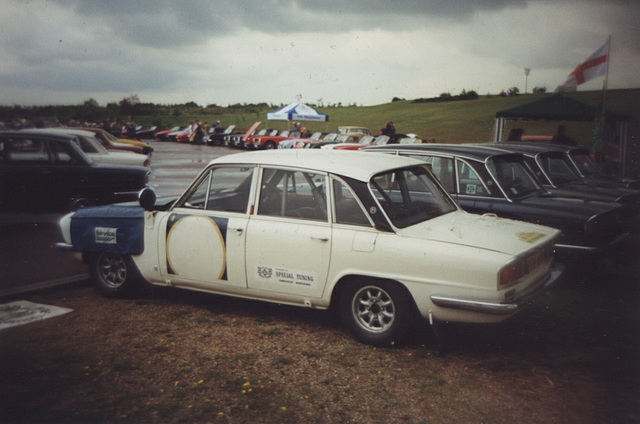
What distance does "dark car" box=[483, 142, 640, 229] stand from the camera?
6.58 metres

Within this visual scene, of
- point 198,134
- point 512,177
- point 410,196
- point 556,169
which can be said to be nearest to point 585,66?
point 556,169

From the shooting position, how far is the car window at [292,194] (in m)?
4.42

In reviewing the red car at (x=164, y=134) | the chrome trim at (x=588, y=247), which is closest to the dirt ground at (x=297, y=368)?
the chrome trim at (x=588, y=247)

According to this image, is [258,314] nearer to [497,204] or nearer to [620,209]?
[497,204]

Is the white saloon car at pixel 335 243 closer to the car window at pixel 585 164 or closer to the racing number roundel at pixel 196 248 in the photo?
the racing number roundel at pixel 196 248

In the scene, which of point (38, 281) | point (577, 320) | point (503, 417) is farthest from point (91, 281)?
point (577, 320)

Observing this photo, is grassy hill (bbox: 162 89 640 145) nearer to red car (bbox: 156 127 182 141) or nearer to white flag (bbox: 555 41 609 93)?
red car (bbox: 156 127 182 141)

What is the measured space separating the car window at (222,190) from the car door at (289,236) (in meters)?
0.22

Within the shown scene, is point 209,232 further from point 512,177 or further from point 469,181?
point 512,177

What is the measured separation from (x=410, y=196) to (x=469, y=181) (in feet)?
5.66

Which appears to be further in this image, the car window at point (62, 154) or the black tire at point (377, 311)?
the car window at point (62, 154)

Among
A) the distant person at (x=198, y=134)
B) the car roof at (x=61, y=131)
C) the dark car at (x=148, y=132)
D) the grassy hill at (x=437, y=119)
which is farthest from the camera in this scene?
the dark car at (x=148, y=132)

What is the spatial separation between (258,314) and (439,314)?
186 cm

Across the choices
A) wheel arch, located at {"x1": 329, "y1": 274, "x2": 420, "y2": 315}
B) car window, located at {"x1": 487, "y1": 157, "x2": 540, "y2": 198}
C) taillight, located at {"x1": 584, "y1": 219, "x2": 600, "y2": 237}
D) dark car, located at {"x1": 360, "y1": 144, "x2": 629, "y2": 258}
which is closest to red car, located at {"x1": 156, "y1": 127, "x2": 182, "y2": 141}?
dark car, located at {"x1": 360, "y1": 144, "x2": 629, "y2": 258}
